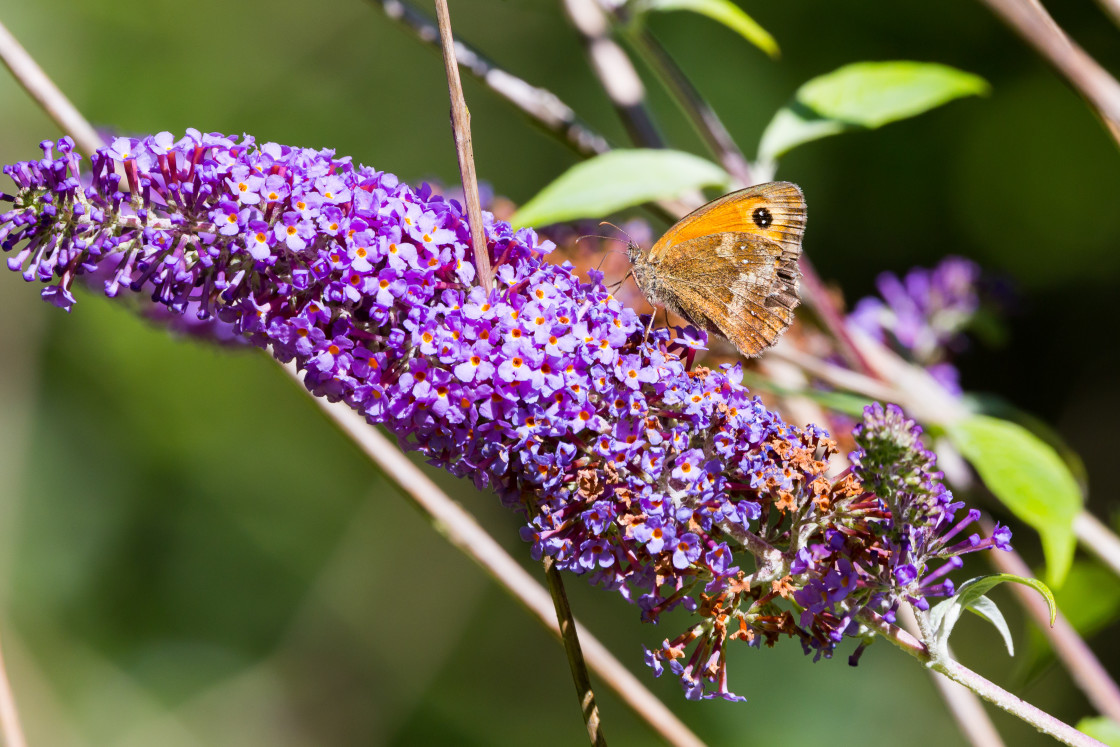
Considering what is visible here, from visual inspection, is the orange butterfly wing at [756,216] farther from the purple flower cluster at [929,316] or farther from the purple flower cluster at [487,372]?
the purple flower cluster at [929,316]

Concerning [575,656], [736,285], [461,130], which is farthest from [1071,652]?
[461,130]

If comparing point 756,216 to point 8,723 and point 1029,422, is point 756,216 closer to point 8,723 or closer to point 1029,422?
point 1029,422

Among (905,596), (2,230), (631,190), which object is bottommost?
(2,230)

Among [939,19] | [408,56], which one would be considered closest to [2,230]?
[939,19]

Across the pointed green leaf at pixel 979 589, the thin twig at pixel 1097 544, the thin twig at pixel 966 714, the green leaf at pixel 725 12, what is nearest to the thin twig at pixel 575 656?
the pointed green leaf at pixel 979 589

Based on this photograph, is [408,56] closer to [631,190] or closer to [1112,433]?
[1112,433]

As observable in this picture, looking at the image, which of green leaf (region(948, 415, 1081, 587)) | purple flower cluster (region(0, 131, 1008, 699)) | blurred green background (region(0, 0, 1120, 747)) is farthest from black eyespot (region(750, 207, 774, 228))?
blurred green background (region(0, 0, 1120, 747))

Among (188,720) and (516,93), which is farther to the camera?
(188,720)
